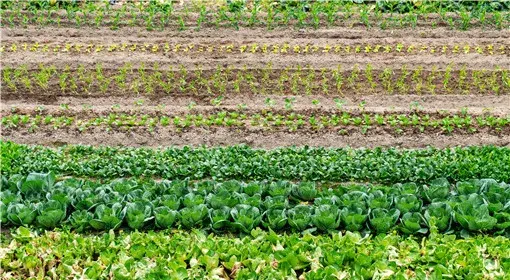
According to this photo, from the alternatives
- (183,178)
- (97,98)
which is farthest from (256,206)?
(97,98)

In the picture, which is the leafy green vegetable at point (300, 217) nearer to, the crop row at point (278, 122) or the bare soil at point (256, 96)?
the bare soil at point (256, 96)

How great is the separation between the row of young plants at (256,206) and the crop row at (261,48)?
5.40 m

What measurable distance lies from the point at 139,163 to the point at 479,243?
3922 millimetres

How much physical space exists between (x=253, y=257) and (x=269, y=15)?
8696mm

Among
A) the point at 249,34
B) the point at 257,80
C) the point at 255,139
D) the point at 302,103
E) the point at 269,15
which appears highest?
the point at 269,15

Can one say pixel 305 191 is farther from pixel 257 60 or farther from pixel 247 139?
pixel 257 60

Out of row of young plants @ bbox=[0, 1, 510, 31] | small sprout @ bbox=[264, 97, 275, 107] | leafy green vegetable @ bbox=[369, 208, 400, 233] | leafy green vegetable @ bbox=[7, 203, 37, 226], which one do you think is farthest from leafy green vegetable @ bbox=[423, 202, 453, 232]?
row of young plants @ bbox=[0, 1, 510, 31]

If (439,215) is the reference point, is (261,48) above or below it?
above

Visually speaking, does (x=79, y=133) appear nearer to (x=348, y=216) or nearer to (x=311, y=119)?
(x=311, y=119)

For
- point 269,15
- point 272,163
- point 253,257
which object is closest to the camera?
point 253,257

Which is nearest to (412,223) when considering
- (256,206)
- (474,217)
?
(474,217)

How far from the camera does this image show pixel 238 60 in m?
12.5

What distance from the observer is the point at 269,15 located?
46.3 ft

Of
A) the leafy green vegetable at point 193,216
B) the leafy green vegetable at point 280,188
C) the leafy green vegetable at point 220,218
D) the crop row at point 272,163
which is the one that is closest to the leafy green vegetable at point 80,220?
the leafy green vegetable at point 193,216
